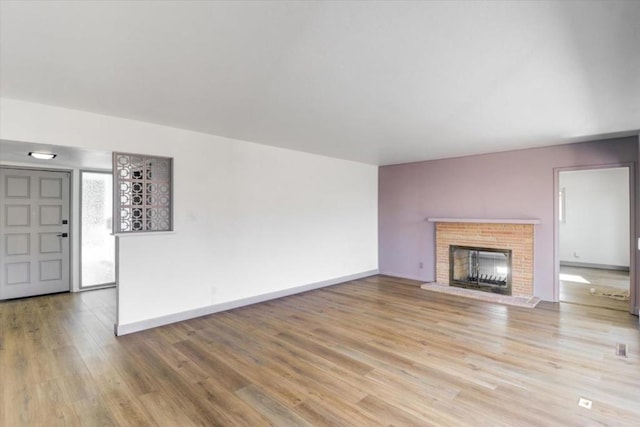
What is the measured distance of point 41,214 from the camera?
5.41m

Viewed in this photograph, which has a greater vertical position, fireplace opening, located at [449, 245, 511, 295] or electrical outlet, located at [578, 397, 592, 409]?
fireplace opening, located at [449, 245, 511, 295]

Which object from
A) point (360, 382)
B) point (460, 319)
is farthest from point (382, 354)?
point (460, 319)

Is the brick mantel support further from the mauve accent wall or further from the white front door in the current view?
the white front door

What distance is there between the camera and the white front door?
16.7 feet

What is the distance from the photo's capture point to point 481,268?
5.90m

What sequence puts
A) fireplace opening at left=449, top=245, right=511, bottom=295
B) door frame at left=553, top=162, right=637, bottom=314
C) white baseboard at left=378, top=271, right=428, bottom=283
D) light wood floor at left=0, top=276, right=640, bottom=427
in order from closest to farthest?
light wood floor at left=0, top=276, right=640, bottom=427
door frame at left=553, top=162, right=637, bottom=314
fireplace opening at left=449, top=245, right=511, bottom=295
white baseboard at left=378, top=271, right=428, bottom=283

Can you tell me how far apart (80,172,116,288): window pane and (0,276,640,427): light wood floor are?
1420mm

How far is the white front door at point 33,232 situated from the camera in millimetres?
5102

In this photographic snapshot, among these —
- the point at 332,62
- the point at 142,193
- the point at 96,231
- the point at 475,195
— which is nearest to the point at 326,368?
the point at 332,62

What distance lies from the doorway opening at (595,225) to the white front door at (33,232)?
378 inches

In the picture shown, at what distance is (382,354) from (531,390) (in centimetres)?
123

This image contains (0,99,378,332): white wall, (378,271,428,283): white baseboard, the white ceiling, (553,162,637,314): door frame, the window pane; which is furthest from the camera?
(378,271,428,283): white baseboard

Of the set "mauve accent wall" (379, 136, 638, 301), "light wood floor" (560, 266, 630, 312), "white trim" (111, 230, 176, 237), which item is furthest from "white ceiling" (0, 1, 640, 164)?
"light wood floor" (560, 266, 630, 312)

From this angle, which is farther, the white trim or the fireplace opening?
the fireplace opening
